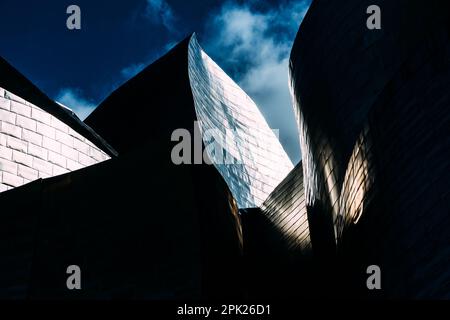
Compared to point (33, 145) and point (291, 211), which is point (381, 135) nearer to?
point (291, 211)

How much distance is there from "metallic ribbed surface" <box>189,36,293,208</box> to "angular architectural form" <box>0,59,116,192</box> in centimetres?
259

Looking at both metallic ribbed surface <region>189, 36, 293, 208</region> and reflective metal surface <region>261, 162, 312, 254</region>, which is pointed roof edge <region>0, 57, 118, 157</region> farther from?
reflective metal surface <region>261, 162, 312, 254</region>

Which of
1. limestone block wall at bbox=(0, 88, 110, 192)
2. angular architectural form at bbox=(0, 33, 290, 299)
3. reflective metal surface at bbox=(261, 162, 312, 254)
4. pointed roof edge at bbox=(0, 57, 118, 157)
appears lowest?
angular architectural form at bbox=(0, 33, 290, 299)

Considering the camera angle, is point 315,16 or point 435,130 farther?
point 315,16

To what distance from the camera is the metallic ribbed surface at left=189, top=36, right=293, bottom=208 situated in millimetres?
14306

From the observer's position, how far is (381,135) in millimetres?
8164

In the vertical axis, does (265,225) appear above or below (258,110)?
below

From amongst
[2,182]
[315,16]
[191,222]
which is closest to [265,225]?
[315,16]

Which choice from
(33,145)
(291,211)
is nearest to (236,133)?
(291,211)

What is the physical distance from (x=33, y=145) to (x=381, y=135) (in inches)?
176

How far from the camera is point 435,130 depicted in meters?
7.12

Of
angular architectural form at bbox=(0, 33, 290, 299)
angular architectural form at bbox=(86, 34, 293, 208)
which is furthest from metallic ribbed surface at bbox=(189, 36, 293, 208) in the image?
angular architectural form at bbox=(0, 33, 290, 299)

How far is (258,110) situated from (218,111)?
138 inches
